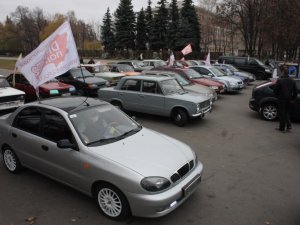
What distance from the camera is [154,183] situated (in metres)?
3.96

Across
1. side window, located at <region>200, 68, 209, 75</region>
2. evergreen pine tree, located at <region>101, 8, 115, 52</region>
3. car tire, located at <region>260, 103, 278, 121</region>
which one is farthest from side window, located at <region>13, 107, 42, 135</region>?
evergreen pine tree, located at <region>101, 8, 115, 52</region>

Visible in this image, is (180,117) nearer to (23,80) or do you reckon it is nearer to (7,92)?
(7,92)

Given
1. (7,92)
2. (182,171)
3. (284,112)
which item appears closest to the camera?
(182,171)

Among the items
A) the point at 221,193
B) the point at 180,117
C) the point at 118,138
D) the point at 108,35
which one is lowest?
the point at 221,193

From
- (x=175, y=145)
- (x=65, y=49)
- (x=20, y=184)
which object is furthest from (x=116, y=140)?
(x=65, y=49)

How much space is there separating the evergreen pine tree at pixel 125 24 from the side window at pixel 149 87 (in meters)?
48.7

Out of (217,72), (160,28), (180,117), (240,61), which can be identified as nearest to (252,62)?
(240,61)

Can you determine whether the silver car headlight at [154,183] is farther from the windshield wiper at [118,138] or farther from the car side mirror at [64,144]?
the car side mirror at [64,144]

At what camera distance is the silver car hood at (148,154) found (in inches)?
164

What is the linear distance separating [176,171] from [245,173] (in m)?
2.37

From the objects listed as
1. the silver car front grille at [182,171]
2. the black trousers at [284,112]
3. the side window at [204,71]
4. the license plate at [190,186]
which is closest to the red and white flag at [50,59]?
the silver car front grille at [182,171]

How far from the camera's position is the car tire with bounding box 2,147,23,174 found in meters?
5.82

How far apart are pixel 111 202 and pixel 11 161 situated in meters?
Answer: 2.78

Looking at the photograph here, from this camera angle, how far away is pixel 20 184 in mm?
5492
